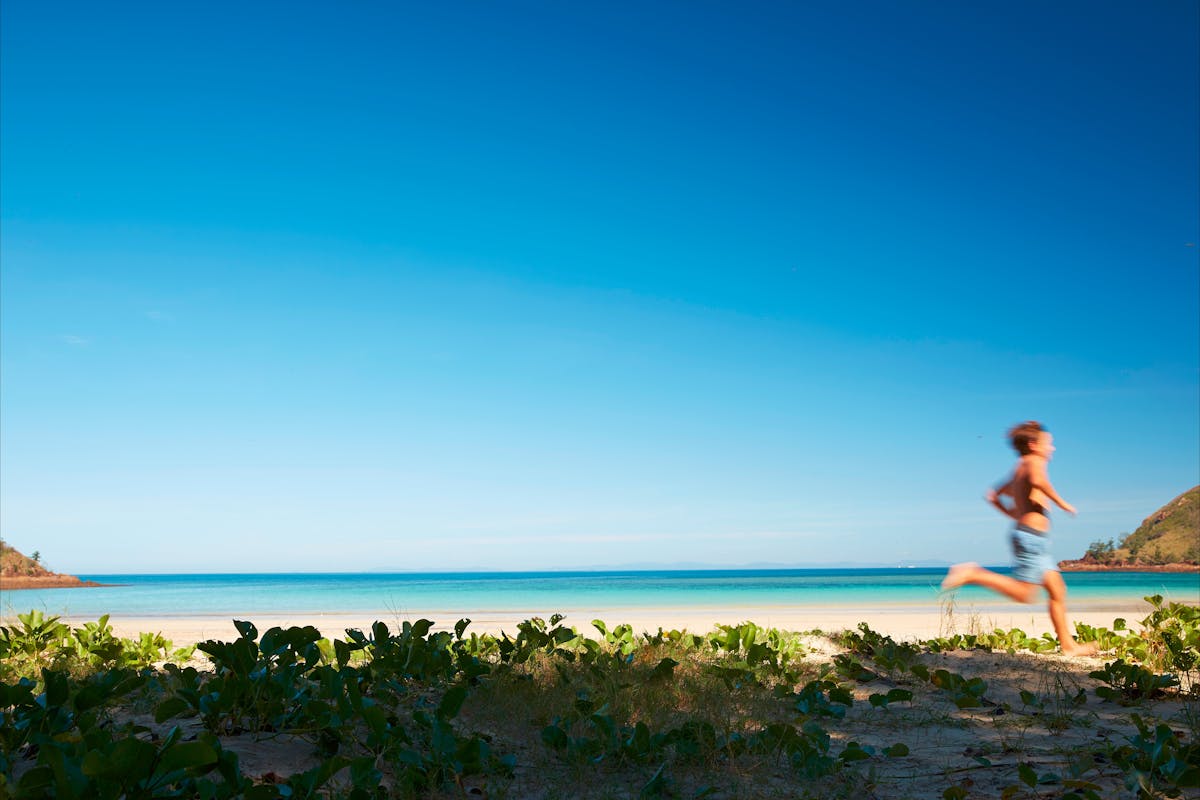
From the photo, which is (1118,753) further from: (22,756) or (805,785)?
(22,756)

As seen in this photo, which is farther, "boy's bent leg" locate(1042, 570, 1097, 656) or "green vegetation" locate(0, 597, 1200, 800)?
"boy's bent leg" locate(1042, 570, 1097, 656)

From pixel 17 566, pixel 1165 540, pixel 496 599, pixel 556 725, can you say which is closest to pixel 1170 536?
pixel 1165 540

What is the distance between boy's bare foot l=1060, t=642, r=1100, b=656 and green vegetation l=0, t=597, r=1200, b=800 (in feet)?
2.74

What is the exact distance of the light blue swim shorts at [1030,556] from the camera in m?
6.98

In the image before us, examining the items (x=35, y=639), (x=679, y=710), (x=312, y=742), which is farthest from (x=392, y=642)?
(x=35, y=639)

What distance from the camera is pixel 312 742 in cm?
347

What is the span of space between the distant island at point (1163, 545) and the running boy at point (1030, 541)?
69.4 meters

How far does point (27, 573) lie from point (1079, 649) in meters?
48.5

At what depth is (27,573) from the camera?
137 ft

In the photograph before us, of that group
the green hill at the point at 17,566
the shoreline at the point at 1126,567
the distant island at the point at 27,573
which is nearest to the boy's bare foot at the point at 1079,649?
the distant island at the point at 27,573

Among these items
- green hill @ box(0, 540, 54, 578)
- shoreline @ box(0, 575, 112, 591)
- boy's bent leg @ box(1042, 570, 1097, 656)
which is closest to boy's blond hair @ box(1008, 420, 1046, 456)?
boy's bent leg @ box(1042, 570, 1097, 656)

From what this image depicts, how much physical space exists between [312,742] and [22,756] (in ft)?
3.50

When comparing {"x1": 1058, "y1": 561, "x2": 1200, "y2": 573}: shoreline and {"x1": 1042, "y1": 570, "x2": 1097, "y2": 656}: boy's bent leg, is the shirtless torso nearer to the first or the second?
{"x1": 1042, "y1": 570, "x2": 1097, "y2": 656}: boy's bent leg

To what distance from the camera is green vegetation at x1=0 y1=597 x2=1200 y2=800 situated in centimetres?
301
